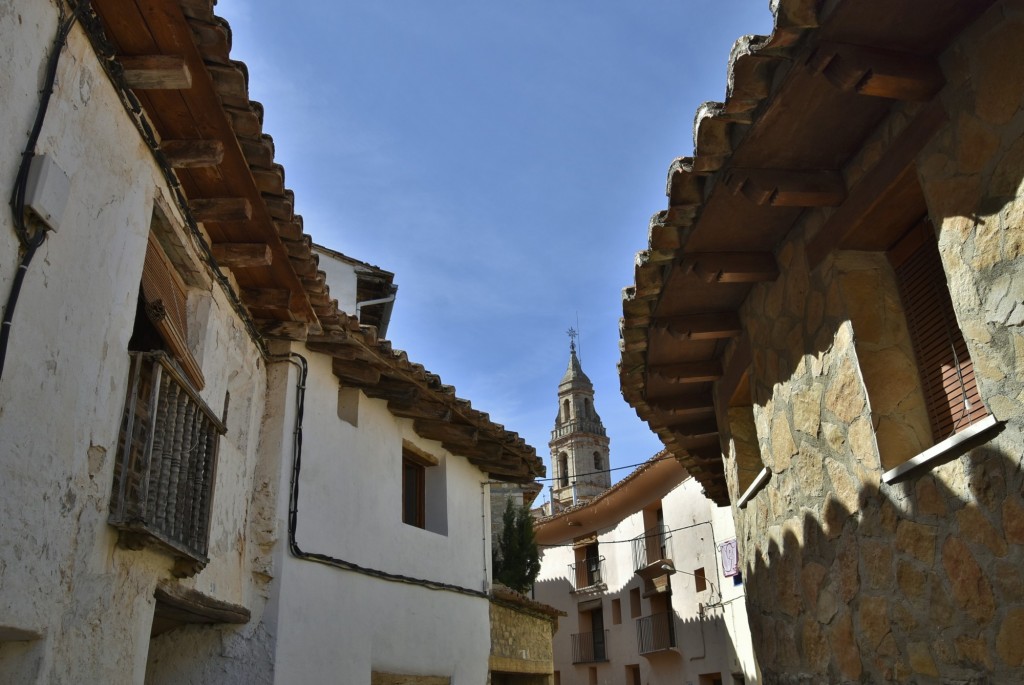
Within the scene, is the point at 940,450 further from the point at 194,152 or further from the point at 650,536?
the point at 650,536

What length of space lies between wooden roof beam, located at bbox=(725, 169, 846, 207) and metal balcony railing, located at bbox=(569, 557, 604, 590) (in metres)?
23.9

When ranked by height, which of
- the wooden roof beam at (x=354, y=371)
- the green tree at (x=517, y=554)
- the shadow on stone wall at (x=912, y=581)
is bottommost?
the shadow on stone wall at (x=912, y=581)

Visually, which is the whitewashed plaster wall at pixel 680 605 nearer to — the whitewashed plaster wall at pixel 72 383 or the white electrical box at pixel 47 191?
the whitewashed plaster wall at pixel 72 383

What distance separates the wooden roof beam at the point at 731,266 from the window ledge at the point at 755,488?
4.00 ft

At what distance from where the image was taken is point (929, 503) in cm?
345

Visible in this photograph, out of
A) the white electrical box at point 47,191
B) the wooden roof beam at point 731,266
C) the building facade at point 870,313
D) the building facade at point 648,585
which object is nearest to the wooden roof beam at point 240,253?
the white electrical box at point 47,191

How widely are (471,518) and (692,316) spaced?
5.80m

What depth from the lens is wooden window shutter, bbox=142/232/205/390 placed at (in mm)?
5000

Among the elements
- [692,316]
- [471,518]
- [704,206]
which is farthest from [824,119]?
[471,518]

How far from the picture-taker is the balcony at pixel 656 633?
22.5m

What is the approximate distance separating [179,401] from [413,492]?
16.9 feet

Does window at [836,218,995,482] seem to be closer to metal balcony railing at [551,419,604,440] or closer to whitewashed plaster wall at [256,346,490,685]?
whitewashed plaster wall at [256,346,490,685]

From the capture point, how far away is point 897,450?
12.4 ft

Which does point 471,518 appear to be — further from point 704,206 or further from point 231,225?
point 704,206
